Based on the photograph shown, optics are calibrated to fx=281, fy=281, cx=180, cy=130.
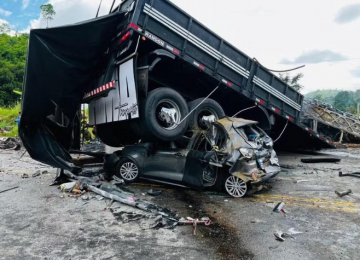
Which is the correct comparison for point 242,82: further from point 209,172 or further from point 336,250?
point 336,250

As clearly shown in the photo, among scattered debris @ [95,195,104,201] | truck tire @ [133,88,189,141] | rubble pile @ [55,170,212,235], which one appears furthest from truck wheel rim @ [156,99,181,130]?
scattered debris @ [95,195,104,201]

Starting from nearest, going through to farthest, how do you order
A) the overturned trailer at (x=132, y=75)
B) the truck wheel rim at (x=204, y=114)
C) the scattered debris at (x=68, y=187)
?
the overturned trailer at (x=132, y=75)
the scattered debris at (x=68, y=187)
the truck wheel rim at (x=204, y=114)

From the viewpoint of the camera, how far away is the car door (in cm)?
569

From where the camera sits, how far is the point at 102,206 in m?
4.63

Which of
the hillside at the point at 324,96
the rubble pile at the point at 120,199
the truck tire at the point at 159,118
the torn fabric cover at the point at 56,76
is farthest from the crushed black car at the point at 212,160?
the hillside at the point at 324,96

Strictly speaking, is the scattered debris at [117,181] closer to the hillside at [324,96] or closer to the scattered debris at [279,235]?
the scattered debris at [279,235]

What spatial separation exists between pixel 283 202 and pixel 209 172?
1.42 metres

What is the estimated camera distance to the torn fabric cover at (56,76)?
505 centimetres

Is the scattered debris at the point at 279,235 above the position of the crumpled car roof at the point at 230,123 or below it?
below

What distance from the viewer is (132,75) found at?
5.52m

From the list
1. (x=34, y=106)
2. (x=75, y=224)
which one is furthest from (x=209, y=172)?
(x=34, y=106)

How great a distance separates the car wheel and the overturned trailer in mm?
611

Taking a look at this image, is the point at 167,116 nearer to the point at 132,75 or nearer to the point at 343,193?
Result: the point at 132,75

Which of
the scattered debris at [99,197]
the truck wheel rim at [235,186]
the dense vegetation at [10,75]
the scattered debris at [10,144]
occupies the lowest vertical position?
the scattered debris at [10,144]
